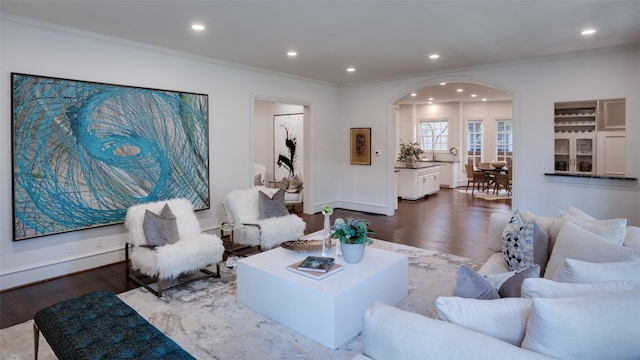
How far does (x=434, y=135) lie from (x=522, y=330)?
11.5 meters

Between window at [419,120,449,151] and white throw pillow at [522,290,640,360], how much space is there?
11.4m

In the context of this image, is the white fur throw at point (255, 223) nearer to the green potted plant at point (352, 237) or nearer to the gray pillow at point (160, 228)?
the gray pillow at point (160, 228)

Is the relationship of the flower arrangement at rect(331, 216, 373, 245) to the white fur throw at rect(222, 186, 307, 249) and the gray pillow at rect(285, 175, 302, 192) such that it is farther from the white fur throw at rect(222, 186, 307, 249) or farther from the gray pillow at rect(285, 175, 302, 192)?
the gray pillow at rect(285, 175, 302, 192)

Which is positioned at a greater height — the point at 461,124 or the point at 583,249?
the point at 461,124

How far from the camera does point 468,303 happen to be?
1502 mm

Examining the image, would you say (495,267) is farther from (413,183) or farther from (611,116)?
(413,183)

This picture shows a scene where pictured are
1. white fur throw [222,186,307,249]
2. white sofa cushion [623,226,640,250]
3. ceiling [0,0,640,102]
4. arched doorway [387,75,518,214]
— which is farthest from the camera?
arched doorway [387,75,518,214]

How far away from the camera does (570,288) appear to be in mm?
1541

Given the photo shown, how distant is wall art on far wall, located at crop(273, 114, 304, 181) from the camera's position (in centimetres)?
888

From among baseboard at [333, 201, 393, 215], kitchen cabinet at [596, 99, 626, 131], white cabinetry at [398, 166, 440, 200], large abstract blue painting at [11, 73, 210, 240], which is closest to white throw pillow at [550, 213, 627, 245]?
large abstract blue painting at [11, 73, 210, 240]

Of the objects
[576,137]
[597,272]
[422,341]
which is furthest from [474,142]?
[422,341]

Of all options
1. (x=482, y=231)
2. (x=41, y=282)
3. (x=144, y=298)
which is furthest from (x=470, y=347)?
(x=482, y=231)

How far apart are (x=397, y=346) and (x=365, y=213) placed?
6.38 meters

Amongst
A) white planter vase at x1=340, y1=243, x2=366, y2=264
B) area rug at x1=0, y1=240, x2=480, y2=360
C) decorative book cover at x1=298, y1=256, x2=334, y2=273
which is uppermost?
white planter vase at x1=340, y1=243, x2=366, y2=264
